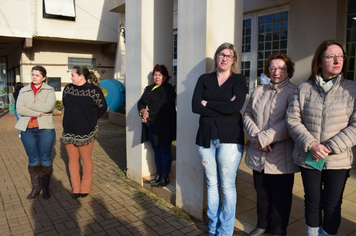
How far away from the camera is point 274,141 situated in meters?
2.94

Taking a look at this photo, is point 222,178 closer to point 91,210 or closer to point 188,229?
point 188,229

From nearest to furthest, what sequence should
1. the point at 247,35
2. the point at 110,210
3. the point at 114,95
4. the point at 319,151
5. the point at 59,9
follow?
the point at 319,151, the point at 110,210, the point at 247,35, the point at 114,95, the point at 59,9

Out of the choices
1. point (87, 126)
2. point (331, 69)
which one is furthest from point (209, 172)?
point (87, 126)

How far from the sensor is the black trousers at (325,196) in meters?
2.60

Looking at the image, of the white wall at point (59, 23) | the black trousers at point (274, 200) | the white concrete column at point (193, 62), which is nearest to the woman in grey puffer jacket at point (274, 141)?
the black trousers at point (274, 200)

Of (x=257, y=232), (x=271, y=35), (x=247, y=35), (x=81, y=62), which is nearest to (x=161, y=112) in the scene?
(x=257, y=232)

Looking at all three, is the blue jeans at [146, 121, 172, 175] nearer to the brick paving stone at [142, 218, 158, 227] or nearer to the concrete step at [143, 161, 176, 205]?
the concrete step at [143, 161, 176, 205]

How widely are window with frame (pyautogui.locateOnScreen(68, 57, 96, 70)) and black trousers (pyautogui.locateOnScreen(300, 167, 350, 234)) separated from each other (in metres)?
15.6

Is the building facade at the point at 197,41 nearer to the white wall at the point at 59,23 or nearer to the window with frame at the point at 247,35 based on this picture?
the window with frame at the point at 247,35

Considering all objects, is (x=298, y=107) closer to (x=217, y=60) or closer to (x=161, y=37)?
(x=217, y=60)

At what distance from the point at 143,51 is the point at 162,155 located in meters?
1.73

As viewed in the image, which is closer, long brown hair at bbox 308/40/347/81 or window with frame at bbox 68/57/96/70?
long brown hair at bbox 308/40/347/81

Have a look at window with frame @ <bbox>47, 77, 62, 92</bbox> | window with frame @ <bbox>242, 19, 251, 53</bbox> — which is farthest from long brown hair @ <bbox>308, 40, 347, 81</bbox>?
window with frame @ <bbox>47, 77, 62, 92</bbox>

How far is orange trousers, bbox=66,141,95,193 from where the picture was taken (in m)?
4.69
